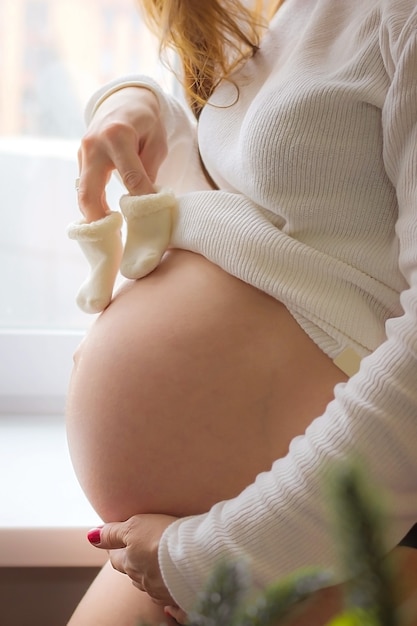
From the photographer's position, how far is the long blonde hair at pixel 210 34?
948mm

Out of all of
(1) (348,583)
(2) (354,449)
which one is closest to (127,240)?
(2) (354,449)

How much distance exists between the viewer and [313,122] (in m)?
0.77

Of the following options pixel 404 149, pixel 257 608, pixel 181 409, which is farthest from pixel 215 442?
pixel 257 608

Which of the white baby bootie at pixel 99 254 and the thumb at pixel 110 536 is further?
the white baby bootie at pixel 99 254

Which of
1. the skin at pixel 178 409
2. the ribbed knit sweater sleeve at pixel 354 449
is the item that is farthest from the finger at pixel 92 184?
the ribbed knit sweater sleeve at pixel 354 449

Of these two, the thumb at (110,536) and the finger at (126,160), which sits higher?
the finger at (126,160)

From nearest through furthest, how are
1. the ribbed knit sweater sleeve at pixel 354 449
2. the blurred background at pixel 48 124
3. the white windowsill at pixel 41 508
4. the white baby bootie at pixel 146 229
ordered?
the ribbed knit sweater sleeve at pixel 354 449 → the white baby bootie at pixel 146 229 → the white windowsill at pixel 41 508 → the blurred background at pixel 48 124

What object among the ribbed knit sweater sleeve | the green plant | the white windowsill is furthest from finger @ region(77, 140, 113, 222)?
the green plant

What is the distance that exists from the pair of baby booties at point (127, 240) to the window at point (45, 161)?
48 centimetres

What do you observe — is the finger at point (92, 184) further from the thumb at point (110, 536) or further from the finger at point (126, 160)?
the thumb at point (110, 536)

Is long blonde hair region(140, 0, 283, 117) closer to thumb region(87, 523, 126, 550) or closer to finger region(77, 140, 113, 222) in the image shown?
finger region(77, 140, 113, 222)

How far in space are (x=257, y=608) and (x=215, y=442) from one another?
0.48 meters

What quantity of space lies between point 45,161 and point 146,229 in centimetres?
55

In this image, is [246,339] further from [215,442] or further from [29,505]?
[29,505]
